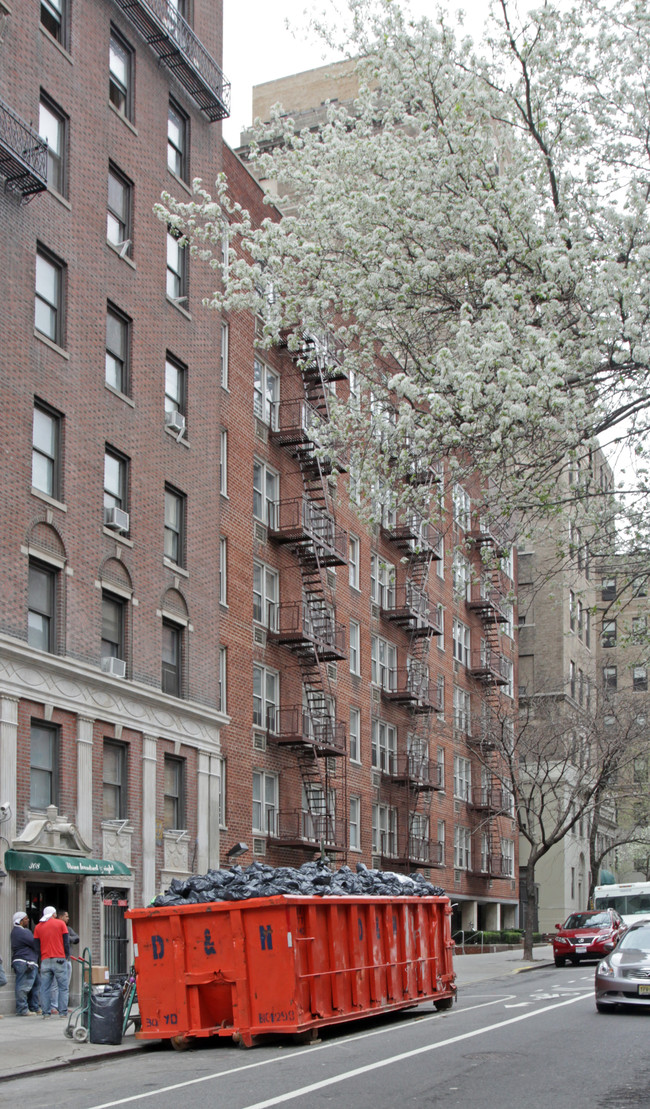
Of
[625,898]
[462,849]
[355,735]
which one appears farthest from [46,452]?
[462,849]

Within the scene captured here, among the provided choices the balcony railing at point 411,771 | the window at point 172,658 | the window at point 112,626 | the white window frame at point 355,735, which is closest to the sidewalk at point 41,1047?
the window at point 112,626

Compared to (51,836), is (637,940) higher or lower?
lower

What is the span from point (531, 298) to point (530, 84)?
2.47 metres

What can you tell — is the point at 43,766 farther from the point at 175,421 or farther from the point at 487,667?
the point at 487,667

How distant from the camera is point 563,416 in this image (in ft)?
43.9

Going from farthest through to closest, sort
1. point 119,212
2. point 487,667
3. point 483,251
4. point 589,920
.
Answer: point 487,667
point 589,920
point 119,212
point 483,251

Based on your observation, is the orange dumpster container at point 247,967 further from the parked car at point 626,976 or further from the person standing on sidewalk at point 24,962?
the person standing on sidewalk at point 24,962

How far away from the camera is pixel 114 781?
25984mm

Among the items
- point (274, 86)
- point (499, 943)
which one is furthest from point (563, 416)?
point (274, 86)

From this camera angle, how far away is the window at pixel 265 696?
1363 inches

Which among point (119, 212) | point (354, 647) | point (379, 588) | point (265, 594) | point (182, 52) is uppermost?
point (182, 52)

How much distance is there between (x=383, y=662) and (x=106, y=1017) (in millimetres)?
28861

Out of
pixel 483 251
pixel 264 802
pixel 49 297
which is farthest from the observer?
pixel 264 802

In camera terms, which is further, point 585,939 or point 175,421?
point 585,939
